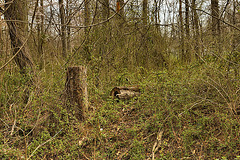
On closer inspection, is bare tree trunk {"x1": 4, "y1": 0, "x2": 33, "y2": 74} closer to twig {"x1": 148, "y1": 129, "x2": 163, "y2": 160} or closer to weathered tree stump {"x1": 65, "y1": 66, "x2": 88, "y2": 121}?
weathered tree stump {"x1": 65, "y1": 66, "x2": 88, "y2": 121}

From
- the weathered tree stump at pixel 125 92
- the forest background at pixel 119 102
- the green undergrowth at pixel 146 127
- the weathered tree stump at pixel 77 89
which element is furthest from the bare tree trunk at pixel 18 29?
the weathered tree stump at pixel 125 92

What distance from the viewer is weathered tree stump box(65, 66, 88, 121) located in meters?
3.69

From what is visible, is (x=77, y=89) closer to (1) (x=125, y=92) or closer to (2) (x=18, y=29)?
(1) (x=125, y=92)

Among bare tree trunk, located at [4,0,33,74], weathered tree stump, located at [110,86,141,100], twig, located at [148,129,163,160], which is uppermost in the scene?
bare tree trunk, located at [4,0,33,74]

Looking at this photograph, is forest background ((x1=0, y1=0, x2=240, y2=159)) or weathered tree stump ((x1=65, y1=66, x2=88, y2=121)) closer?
forest background ((x1=0, y1=0, x2=240, y2=159))

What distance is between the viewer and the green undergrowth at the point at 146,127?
2.69 meters

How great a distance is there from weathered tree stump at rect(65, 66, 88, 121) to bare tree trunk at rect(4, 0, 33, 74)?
120 centimetres

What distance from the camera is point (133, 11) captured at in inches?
247

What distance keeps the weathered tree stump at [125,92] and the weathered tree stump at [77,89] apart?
0.86 metres

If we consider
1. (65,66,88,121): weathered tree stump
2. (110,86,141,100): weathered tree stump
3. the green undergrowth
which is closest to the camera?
the green undergrowth

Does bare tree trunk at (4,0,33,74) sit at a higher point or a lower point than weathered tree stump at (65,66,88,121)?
higher

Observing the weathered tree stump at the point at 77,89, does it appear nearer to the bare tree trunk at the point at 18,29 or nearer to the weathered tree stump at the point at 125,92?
the weathered tree stump at the point at 125,92

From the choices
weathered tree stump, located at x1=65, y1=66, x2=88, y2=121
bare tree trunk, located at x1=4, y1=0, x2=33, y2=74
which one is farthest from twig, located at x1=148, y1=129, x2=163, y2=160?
bare tree trunk, located at x1=4, y1=0, x2=33, y2=74

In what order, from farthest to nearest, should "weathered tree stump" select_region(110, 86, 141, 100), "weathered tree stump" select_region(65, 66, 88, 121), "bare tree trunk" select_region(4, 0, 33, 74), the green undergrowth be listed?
1. "weathered tree stump" select_region(110, 86, 141, 100)
2. "bare tree trunk" select_region(4, 0, 33, 74)
3. "weathered tree stump" select_region(65, 66, 88, 121)
4. the green undergrowth
